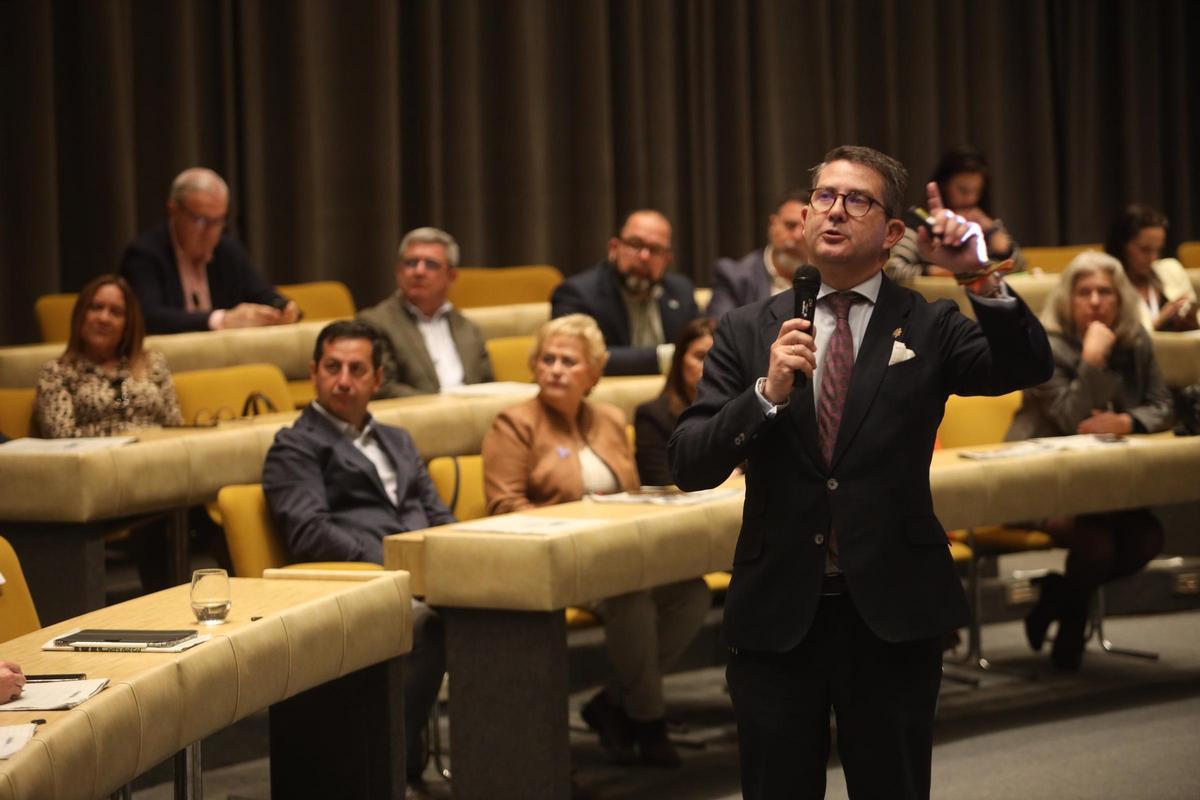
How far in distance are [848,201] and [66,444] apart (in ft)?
8.12

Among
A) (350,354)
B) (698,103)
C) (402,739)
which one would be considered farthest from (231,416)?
(698,103)

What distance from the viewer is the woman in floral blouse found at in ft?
15.2

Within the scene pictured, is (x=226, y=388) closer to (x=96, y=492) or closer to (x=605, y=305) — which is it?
(x=96, y=492)

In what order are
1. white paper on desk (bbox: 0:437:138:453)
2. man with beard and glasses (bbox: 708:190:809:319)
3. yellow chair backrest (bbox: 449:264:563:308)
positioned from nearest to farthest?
white paper on desk (bbox: 0:437:138:453) → man with beard and glasses (bbox: 708:190:809:319) → yellow chair backrest (bbox: 449:264:563:308)

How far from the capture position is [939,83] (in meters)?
9.67

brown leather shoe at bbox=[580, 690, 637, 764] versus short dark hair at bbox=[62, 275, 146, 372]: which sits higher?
short dark hair at bbox=[62, 275, 146, 372]

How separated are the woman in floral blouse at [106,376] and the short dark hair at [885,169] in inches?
112

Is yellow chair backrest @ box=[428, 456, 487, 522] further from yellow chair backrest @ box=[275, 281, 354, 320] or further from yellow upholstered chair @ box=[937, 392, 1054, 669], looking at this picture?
yellow chair backrest @ box=[275, 281, 354, 320]

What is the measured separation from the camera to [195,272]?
5879mm

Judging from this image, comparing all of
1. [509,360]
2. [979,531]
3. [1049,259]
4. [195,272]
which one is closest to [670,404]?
→ [979,531]

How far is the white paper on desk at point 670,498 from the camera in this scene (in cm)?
395

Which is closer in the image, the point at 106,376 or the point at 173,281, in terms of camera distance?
the point at 106,376

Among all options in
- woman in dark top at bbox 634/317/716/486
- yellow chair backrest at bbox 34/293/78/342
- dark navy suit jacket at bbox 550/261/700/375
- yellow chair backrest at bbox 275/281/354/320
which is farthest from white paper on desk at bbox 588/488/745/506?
yellow chair backrest at bbox 275/281/354/320

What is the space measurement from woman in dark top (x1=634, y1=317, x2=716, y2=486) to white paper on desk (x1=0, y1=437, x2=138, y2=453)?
4.39ft
